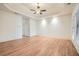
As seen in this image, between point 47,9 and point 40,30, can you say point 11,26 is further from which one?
point 47,9

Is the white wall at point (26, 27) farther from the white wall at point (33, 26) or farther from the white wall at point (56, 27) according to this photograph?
the white wall at point (56, 27)

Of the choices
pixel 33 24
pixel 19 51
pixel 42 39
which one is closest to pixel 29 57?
pixel 19 51

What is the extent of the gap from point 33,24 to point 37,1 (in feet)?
2.81

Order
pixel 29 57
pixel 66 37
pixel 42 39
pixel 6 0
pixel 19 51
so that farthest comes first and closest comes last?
pixel 42 39
pixel 66 37
pixel 19 51
pixel 29 57
pixel 6 0

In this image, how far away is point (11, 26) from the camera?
247 cm

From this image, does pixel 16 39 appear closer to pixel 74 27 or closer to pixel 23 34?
pixel 23 34

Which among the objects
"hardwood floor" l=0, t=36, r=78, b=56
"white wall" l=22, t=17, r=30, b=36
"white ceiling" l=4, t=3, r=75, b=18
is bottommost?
"hardwood floor" l=0, t=36, r=78, b=56

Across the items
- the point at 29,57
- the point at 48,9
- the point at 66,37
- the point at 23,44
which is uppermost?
the point at 48,9

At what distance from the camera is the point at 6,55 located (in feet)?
6.74

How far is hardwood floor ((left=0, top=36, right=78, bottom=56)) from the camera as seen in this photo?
214 cm

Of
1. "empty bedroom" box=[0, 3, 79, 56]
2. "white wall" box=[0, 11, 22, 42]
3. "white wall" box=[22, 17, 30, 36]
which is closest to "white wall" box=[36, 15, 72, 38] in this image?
"empty bedroom" box=[0, 3, 79, 56]

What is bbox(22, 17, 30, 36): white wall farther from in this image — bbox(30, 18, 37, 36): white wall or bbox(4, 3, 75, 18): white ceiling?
bbox(4, 3, 75, 18): white ceiling

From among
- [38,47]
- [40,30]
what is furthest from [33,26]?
[38,47]

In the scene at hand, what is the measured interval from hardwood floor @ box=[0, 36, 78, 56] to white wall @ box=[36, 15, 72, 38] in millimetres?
151
